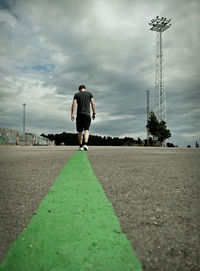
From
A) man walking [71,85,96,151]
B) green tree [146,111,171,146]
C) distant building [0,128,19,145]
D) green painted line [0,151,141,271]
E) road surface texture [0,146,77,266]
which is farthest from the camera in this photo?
green tree [146,111,171,146]

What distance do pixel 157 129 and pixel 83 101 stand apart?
110ft

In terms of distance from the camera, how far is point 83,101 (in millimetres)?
7250

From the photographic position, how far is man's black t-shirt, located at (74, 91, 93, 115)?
7.25 m

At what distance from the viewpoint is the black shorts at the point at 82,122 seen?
728 cm

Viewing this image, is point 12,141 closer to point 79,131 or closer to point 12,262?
point 79,131

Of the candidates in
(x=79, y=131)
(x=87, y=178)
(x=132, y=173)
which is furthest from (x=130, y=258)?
(x=79, y=131)

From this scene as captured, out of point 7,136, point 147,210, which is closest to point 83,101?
point 147,210

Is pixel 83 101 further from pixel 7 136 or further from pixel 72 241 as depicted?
pixel 7 136

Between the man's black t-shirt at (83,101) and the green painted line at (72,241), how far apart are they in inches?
222

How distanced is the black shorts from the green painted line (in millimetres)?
5560

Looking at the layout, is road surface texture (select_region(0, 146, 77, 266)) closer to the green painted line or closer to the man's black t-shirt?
the green painted line

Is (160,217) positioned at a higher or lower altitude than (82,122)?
lower

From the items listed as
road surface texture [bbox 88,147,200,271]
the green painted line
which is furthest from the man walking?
the green painted line

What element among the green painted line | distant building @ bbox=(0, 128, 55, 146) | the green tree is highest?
the green tree
